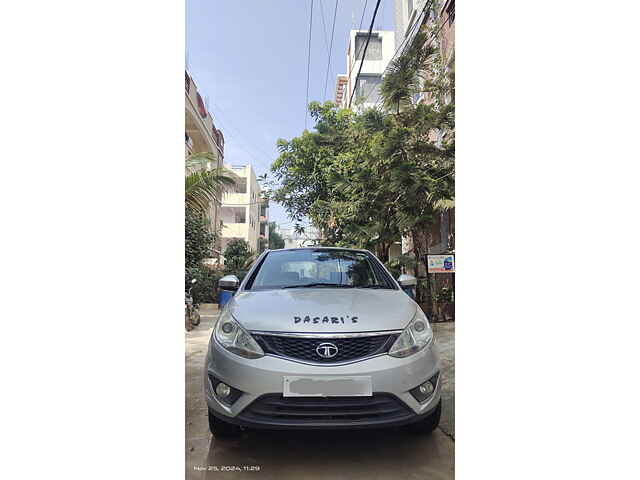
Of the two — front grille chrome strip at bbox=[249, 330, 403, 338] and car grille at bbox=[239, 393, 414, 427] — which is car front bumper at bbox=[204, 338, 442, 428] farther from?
front grille chrome strip at bbox=[249, 330, 403, 338]

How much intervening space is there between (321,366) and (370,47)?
2.45 meters

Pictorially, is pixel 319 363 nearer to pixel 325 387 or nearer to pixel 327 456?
pixel 325 387

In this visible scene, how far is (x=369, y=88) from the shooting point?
12.7ft

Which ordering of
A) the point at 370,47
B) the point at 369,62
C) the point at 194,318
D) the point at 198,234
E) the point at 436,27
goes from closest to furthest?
1. the point at 198,234
2. the point at 370,47
3. the point at 369,62
4. the point at 436,27
5. the point at 194,318

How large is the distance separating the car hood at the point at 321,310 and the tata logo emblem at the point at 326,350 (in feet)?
0.23

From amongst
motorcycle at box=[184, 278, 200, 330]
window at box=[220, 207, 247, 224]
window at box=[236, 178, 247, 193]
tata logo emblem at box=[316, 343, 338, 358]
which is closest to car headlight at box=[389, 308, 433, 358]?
tata logo emblem at box=[316, 343, 338, 358]

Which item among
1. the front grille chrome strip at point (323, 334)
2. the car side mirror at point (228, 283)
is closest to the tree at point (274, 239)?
the car side mirror at point (228, 283)

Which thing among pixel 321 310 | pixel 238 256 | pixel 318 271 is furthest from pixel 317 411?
pixel 238 256

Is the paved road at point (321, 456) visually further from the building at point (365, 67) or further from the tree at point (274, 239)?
the building at point (365, 67)

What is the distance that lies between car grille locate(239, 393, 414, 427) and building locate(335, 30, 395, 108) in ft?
6.67

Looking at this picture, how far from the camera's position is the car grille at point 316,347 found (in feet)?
5.96

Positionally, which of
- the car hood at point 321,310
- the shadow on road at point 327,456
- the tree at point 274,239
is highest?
the tree at point 274,239

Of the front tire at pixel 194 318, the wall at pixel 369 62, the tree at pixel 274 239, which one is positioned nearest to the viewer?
the wall at pixel 369 62
